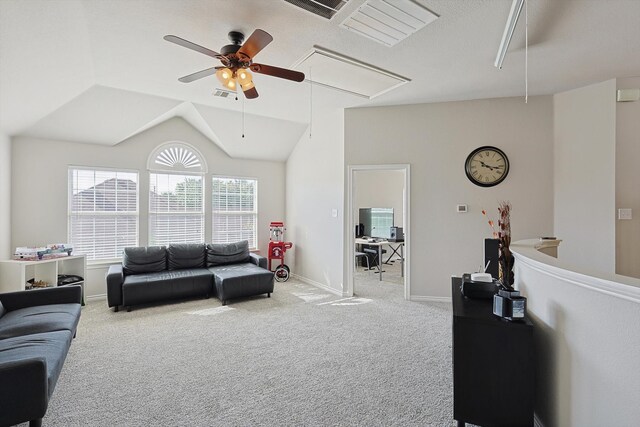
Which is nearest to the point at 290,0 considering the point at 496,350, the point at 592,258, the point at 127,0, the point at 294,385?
the point at 127,0

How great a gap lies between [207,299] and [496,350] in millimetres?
4117

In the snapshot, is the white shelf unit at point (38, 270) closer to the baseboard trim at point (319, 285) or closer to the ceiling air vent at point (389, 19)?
the baseboard trim at point (319, 285)

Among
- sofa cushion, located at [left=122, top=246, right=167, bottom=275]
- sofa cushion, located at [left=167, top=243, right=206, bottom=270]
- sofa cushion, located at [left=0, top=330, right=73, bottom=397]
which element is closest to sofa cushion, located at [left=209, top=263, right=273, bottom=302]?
sofa cushion, located at [left=167, top=243, right=206, bottom=270]

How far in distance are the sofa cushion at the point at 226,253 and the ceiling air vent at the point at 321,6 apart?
4099 millimetres

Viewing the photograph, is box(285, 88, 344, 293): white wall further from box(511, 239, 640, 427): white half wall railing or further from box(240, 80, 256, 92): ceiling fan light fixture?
box(511, 239, 640, 427): white half wall railing

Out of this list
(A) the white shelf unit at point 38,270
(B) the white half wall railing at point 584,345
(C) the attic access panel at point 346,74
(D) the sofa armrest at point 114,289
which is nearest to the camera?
(B) the white half wall railing at point 584,345

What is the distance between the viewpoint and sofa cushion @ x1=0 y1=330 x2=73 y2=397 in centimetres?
198

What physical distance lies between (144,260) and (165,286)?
0.71 metres

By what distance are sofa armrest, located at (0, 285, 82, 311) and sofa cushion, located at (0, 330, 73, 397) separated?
924mm

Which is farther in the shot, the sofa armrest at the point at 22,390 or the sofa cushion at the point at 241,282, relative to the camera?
the sofa cushion at the point at 241,282

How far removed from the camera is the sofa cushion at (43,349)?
1.98 meters

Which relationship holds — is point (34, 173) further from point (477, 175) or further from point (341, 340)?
point (477, 175)

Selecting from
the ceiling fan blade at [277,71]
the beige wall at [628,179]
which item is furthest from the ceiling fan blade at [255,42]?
the beige wall at [628,179]

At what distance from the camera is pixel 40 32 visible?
2568 mm
